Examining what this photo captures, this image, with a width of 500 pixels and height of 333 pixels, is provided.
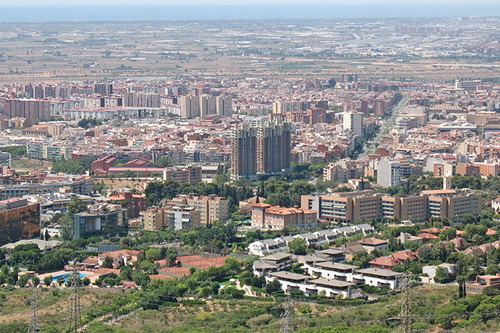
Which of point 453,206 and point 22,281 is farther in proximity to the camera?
point 453,206

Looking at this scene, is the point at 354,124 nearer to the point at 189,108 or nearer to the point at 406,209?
the point at 189,108

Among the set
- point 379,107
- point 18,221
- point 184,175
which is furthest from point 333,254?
point 379,107

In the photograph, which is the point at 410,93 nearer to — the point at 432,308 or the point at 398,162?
the point at 398,162

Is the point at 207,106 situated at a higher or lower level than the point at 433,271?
lower

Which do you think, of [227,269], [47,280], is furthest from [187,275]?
[47,280]

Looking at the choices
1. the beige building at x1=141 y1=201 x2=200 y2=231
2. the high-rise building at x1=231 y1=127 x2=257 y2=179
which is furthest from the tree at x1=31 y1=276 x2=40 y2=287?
the high-rise building at x1=231 y1=127 x2=257 y2=179

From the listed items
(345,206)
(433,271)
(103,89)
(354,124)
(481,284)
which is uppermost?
(481,284)
